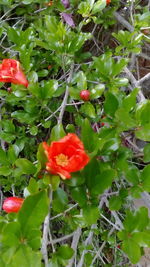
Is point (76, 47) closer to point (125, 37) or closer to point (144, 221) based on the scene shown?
point (125, 37)

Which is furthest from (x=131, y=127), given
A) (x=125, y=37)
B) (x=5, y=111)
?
(x=5, y=111)

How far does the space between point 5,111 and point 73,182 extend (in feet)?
2.65

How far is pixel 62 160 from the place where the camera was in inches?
23.1

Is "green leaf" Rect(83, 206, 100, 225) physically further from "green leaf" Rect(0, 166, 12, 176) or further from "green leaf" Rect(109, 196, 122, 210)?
"green leaf" Rect(0, 166, 12, 176)

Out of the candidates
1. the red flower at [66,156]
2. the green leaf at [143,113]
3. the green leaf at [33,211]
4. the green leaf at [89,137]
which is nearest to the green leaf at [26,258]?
the green leaf at [33,211]

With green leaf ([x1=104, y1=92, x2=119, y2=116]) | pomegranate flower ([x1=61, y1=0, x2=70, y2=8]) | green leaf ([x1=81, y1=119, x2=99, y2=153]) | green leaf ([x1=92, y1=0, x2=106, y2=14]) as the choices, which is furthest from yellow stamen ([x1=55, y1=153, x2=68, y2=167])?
pomegranate flower ([x1=61, y1=0, x2=70, y2=8])

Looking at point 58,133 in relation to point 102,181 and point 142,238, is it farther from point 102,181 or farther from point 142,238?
point 142,238

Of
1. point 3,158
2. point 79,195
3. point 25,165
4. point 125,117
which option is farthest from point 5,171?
point 125,117

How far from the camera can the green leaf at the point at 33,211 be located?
20.2 inches

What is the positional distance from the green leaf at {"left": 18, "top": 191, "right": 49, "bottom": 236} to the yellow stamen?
8 cm

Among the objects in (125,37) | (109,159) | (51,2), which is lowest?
(109,159)

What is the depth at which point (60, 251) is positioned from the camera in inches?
27.7

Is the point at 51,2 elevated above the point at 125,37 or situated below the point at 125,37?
above

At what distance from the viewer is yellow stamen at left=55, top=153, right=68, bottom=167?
58cm
